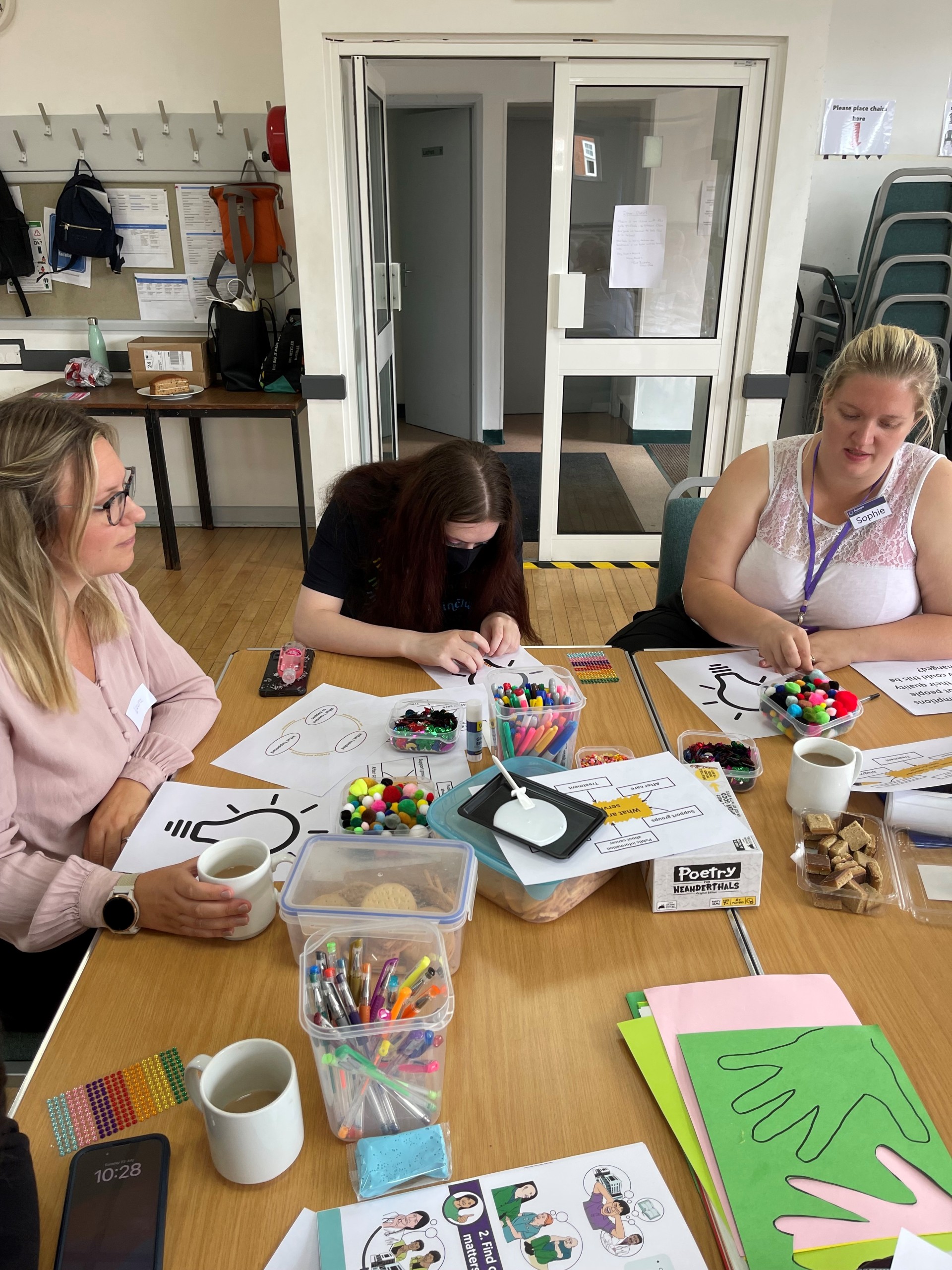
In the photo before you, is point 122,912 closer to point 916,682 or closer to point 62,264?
point 916,682

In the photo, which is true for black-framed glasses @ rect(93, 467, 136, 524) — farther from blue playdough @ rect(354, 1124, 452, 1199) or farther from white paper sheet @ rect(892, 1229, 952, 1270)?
white paper sheet @ rect(892, 1229, 952, 1270)

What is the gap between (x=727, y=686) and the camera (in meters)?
1.63

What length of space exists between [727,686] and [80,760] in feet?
3.56

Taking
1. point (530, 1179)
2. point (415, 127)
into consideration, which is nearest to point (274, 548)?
point (415, 127)

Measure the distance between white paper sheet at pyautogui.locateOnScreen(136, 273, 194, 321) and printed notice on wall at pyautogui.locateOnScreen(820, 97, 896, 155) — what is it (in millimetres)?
3050

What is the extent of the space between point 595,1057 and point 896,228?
4.17m

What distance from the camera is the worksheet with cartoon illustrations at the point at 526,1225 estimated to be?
72 centimetres

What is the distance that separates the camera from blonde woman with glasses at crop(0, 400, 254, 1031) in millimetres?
1104

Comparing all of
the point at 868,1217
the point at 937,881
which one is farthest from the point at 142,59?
the point at 868,1217

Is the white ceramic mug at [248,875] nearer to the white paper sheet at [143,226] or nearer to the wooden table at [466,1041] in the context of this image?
the wooden table at [466,1041]

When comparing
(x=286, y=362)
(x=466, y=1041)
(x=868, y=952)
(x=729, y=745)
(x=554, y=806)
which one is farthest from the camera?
(x=286, y=362)

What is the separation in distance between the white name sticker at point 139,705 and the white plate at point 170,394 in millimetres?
2861

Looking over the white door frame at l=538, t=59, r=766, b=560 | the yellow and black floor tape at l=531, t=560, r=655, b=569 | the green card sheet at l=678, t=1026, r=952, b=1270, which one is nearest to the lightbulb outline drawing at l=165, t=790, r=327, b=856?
the green card sheet at l=678, t=1026, r=952, b=1270

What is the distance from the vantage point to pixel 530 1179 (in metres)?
0.78
